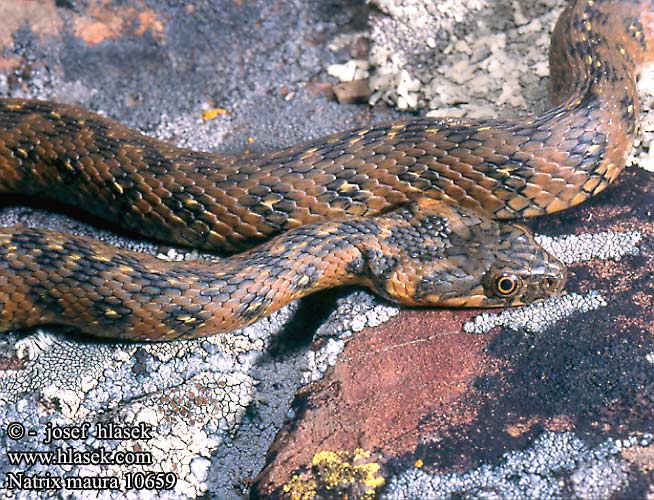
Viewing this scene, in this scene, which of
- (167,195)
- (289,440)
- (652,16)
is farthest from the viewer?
(652,16)

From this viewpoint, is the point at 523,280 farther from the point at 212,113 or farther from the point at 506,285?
the point at 212,113

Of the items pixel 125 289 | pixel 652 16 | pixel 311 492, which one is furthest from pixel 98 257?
pixel 652 16

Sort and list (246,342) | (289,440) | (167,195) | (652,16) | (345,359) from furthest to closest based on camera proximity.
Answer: (652,16) < (167,195) < (246,342) < (345,359) < (289,440)

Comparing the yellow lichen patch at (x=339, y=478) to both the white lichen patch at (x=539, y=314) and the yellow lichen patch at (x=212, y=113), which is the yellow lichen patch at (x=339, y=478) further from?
the yellow lichen patch at (x=212, y=113)

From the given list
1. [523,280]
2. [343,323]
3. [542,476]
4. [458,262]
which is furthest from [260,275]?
[542,476]

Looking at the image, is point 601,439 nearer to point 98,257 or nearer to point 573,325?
point 573,325

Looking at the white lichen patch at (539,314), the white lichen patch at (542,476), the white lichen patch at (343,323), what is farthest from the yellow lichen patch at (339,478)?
the white lichen patch at (539,314)
